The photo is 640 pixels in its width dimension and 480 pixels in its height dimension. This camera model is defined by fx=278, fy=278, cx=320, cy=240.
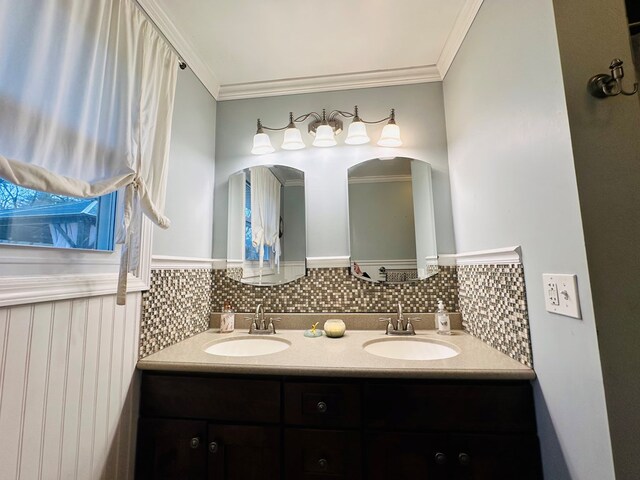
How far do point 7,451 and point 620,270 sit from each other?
5.44 feet

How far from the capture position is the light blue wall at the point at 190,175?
1.43 meters

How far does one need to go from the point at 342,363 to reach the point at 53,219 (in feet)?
3.65

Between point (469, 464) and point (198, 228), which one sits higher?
point (198, 228)

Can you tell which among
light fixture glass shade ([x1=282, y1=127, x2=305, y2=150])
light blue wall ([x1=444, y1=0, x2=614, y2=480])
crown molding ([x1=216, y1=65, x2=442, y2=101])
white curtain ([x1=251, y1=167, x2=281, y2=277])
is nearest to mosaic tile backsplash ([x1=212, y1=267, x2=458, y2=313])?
white curtain ([x1=251, y1=167, x2=281, y2=277])

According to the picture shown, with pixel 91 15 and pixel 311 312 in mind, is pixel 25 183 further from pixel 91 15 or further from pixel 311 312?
pixel 311 312

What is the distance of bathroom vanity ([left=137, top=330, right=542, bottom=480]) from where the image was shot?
0.98 meters

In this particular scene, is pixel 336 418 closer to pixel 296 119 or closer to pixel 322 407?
pixel 322 407

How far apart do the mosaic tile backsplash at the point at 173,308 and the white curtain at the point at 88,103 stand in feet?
0.88

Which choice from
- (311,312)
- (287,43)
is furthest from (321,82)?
(311,312)

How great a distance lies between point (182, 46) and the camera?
151cm

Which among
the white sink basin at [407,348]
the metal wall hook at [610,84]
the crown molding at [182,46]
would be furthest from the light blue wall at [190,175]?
the metal wall hook at [610,84]

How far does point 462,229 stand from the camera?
157 centimetres

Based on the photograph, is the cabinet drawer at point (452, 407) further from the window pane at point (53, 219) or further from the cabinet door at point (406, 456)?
the window pane at point (53, 219)

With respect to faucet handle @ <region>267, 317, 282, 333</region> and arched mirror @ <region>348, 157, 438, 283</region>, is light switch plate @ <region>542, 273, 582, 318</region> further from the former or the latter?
faucet handle @ <region>267, 317, 282, 333</region>
